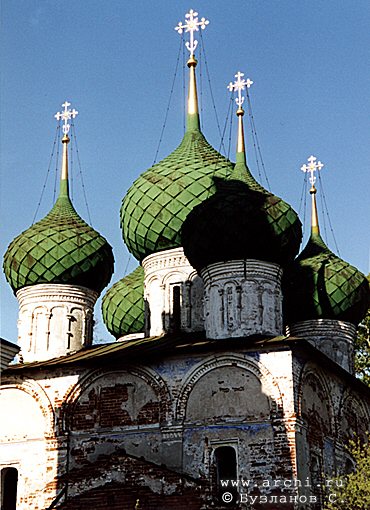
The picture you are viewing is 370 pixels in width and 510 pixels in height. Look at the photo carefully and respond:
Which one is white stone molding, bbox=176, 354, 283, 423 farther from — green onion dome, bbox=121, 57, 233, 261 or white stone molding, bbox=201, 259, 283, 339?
green onion dome, bbox=121, 57, 233, 261

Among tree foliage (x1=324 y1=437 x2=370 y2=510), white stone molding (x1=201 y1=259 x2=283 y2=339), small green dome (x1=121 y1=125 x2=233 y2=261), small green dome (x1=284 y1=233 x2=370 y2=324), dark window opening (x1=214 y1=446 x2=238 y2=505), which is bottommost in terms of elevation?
tree foliage (x1=324 y1=437 x2=370 y2=510)

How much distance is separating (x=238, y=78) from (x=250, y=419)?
7.12m

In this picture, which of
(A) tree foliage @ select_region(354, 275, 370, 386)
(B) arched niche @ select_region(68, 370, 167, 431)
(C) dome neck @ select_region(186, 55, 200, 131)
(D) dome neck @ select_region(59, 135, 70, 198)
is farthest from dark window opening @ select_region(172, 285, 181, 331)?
(A) tree foliage @ select_region(354, 275, 370, 386)

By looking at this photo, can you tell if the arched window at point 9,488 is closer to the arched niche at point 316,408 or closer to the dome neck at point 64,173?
the arched niche at point 316,408

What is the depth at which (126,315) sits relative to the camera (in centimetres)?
1919

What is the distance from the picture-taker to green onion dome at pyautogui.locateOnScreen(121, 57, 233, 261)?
17.2 m

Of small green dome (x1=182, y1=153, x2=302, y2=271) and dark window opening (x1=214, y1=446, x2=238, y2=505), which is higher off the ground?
small green dome (x1=182, y1=153, x2=302, y2=271)

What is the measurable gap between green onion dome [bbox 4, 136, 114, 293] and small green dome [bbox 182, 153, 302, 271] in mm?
2317

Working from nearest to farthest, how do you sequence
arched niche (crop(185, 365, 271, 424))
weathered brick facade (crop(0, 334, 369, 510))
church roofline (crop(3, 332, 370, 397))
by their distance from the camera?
weathered brick facade (crop(0, 334, 369, 510)) → arched niche (crop(185, 365, 271, 424)) → church roofline (crop(3, 332, 370, 397))

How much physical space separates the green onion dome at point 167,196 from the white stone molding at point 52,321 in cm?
139

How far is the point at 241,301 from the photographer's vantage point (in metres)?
15.2

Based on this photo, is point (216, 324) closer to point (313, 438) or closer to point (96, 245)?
point (313, 438)

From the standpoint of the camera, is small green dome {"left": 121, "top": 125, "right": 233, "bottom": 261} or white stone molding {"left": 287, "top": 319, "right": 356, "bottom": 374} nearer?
small green dome {"left": 121, "top": 125, "right": 233, "bottom": 261}

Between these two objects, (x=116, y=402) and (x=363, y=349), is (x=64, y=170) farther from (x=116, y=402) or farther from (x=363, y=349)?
(x=363, y=349)
